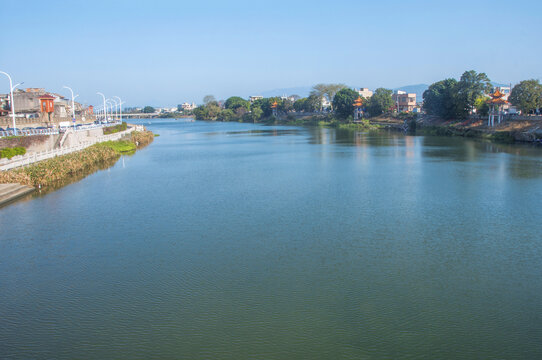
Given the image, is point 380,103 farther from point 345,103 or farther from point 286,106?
point 286,106

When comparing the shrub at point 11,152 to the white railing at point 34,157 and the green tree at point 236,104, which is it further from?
the green tree at point 236,104

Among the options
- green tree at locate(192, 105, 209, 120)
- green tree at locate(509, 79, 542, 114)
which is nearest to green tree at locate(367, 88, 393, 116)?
green tree at locate(509, 79, 542, 114)

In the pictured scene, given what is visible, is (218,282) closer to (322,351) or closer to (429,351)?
(322,351)

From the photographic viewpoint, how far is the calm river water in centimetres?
639

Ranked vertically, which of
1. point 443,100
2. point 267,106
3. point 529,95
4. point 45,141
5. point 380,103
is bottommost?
point 45,141

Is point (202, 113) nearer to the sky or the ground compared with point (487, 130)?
nearer to the sky

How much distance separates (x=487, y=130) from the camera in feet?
126

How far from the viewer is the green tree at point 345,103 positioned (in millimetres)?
68062

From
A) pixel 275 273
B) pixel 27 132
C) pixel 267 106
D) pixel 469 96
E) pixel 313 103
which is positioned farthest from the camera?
pixel 267 106

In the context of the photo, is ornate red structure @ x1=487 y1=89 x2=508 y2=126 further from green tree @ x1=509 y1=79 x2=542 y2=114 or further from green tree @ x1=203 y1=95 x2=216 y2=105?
green tree @ x1=203 y1=95 x2=216 y2=105

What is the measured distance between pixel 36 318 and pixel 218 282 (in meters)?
3.15

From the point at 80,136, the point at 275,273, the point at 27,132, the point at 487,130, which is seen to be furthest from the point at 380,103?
the point at 275,273

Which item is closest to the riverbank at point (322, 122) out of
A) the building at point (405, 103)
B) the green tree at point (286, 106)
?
Answer: the green tree at point (286, 106)

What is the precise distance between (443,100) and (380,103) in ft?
55.5
